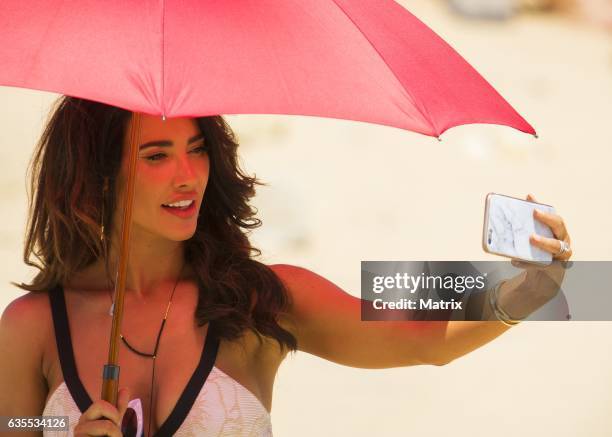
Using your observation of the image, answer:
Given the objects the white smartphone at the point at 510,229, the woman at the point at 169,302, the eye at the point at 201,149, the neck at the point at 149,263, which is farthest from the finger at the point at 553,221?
the neck at the point at 149,263

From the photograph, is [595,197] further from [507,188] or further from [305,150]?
[305,150]

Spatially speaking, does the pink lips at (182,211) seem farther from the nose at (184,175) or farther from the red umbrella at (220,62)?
the red umbrella at (220,62)

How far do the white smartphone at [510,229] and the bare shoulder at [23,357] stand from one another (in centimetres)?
119

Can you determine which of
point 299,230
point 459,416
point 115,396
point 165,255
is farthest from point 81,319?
point 299,230

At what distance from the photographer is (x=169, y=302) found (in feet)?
10.8

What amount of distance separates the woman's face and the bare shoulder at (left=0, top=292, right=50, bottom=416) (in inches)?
16.1

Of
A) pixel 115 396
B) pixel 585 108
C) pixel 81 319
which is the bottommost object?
pixel 115 396

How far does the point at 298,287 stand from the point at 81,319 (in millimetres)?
583

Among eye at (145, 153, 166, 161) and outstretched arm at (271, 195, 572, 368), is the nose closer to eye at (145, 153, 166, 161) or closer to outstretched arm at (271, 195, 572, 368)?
eye at (145, 153, 166, 161)

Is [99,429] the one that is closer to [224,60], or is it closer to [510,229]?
[224,60]

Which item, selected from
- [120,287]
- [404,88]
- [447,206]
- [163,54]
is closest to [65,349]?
[120,287]

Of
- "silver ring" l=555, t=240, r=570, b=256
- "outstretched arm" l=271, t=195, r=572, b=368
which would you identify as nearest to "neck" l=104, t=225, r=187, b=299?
"outstretched arm" l=271, t=195, r=572, b=368

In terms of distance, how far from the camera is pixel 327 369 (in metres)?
6.64

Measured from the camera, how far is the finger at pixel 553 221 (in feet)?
9.30
